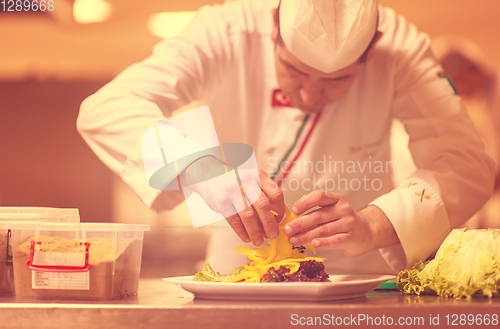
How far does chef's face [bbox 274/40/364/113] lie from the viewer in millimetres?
1334

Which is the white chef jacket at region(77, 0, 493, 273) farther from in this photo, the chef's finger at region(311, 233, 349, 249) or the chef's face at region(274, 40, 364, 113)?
the chef's finger at region(311, 233, 349, 249)

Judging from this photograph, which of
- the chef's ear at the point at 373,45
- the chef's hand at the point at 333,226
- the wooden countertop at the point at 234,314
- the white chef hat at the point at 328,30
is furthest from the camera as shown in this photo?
the chef's ear at the point at 373,45

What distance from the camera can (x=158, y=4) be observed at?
1.58m

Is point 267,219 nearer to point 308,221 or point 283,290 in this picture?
point 308,221

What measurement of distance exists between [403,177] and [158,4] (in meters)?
1.03

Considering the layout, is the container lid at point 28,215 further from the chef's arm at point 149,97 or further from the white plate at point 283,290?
the white plate at point 283,290

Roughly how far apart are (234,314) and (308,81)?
81cm

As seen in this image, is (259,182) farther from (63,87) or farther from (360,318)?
(63,87)

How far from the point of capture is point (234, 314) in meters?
0.75

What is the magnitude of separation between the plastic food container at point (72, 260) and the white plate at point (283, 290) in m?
0.16

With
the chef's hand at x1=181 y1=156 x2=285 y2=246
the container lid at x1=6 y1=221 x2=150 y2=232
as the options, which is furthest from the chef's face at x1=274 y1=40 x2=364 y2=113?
the container lid at x1=6 y1=221 x2=150 y2=232

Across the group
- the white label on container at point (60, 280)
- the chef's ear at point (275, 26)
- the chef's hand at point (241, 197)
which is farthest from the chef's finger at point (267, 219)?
the chef's ear at point (275, 26)

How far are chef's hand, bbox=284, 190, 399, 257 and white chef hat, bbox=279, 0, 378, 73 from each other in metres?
0.43

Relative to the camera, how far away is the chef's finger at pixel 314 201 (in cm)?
99
